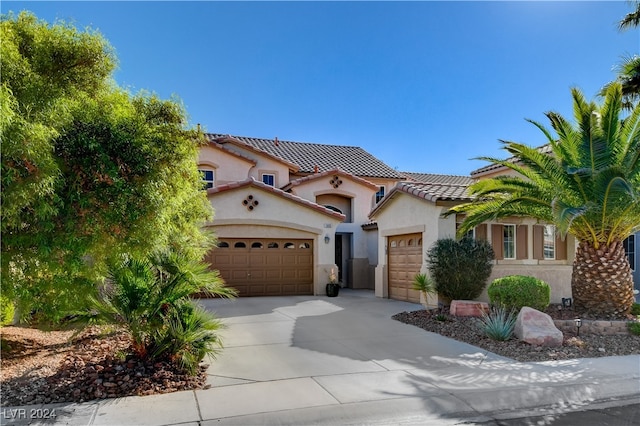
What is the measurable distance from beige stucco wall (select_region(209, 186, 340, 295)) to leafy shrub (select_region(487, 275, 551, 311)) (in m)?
8.88

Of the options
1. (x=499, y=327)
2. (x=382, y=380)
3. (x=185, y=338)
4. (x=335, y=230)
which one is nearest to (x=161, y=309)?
(x=185, y=338)

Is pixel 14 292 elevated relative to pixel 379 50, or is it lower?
lower

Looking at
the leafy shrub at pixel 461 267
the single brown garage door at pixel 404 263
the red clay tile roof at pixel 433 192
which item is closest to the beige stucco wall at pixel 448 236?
the red clay tile roof at pixel 433 192

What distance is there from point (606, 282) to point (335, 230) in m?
12.1

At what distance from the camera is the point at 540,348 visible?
947cm

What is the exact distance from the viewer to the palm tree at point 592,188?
11.3 meters

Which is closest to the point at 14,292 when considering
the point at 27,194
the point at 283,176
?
the point at 27,194

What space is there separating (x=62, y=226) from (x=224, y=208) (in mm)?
13104

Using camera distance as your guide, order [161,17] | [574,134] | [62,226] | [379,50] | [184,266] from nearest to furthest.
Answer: [62,226] < [184,266] < [161,17] < [574,134] < [379,50]

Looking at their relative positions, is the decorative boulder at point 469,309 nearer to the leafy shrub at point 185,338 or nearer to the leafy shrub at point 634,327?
the leafy shrub at point 634,327

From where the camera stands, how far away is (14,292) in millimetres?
5809

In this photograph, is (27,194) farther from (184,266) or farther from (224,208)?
(224,208)

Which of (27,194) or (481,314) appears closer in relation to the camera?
(27,194)

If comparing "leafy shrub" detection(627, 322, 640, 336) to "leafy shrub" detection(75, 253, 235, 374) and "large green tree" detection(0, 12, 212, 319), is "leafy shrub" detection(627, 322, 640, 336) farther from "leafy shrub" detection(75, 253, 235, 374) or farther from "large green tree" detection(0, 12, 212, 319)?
"large green tree" detection(0, 12, 212, 319)
